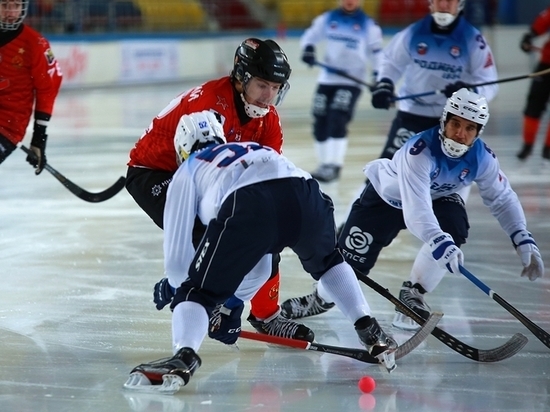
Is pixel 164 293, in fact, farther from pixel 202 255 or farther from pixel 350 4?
pixel 350 4

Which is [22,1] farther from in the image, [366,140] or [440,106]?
[366,140]

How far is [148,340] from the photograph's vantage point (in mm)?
3457

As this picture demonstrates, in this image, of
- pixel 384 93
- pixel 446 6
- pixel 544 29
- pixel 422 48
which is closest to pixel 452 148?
pixel 446 6

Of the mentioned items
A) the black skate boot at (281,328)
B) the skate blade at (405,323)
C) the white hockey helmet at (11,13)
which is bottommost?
the skate blade at (405,323)

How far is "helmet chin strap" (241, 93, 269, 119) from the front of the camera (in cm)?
332

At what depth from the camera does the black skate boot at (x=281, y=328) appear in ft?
11.3

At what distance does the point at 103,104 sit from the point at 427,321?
33.7 ft

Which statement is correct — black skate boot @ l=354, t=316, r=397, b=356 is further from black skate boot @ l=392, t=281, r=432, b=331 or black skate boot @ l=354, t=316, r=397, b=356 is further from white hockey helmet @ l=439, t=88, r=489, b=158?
white hockey helmet @ l=439, t=88, r=489, b=158

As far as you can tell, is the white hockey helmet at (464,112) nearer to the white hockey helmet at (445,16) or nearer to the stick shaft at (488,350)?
the stick shaft at (488,350)

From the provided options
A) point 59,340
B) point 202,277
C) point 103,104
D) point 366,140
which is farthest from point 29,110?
point 103,104

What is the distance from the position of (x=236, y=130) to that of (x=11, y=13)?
2.05 metres

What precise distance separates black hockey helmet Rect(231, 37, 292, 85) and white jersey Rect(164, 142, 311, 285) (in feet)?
1.32

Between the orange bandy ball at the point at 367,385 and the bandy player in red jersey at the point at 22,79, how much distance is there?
284 cm

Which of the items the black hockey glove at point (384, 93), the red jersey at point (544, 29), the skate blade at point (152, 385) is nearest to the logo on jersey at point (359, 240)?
the skate blade at point (152, 385)
